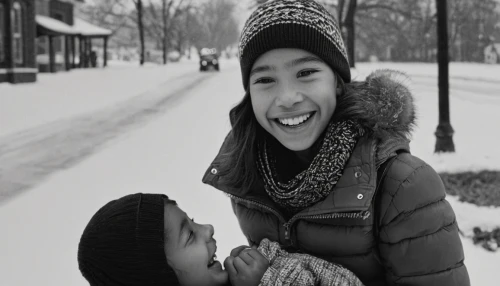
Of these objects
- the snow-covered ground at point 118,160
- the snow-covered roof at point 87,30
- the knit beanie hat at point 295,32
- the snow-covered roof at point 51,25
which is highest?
the snow-covered roof at point 87,30

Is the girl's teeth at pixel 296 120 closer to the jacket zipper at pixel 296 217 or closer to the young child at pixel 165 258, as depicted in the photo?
the jacket zipper at pixel 296 217

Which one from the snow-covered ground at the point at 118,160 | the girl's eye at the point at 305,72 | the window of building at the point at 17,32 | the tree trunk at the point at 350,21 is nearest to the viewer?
the girl's eye at the point at 305,72

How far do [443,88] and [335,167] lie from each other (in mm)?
5633

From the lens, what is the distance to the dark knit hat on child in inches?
71.8

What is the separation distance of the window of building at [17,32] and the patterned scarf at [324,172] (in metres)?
18.8

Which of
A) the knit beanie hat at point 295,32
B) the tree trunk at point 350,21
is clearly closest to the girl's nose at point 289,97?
the knit beanie hat at point 295,32

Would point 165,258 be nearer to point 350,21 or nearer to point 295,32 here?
point 295,32

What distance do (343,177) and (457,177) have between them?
4.39 meters

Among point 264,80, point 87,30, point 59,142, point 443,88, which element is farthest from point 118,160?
point 87,30

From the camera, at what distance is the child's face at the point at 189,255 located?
1913mm

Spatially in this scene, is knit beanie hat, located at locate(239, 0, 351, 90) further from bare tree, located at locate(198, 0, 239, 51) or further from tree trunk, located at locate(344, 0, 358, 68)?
bare tree, located at locate(198, 0, 239, 51)

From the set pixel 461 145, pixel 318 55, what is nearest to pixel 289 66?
pixel 318 55

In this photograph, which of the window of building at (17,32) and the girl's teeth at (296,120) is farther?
the window of building at (17,32)

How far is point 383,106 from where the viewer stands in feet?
6.53
